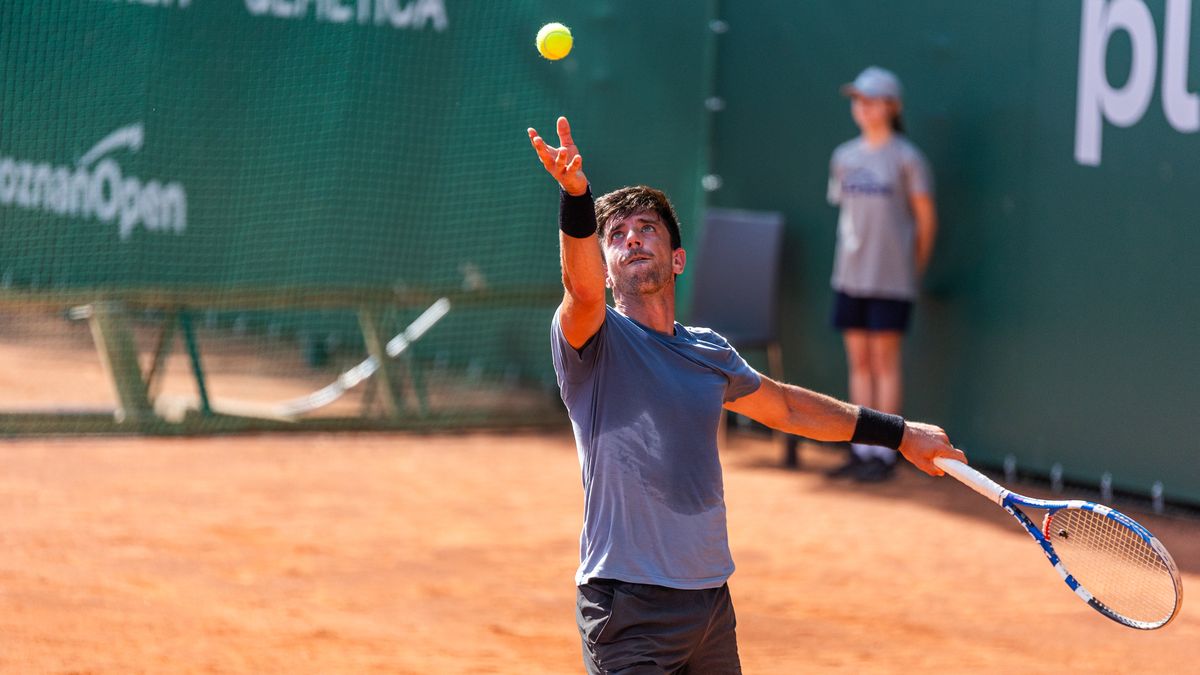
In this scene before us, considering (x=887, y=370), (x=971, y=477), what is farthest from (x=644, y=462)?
(x=887, y=370)

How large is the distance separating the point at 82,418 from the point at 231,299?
121cm

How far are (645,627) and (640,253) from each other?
0.74 m

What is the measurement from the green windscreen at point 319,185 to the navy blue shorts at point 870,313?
6.37ft

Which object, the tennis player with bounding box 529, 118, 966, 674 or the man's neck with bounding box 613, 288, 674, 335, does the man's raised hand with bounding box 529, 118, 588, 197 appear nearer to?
the tennis player with bounding box 529, 118, 966, 674

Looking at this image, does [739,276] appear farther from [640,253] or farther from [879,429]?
[640,253]

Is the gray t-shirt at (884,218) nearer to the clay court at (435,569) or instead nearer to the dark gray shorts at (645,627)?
the clay court at (435,569)

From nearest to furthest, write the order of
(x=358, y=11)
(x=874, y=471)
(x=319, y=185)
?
1. (x=874, y=471)
2. (x=358, y=11)
3. (x=319, y=185)

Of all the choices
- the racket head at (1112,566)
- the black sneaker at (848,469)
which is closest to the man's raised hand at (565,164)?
the racket head at (1112,566)

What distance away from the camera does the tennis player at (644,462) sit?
9.58ft

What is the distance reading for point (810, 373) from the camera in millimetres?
9352

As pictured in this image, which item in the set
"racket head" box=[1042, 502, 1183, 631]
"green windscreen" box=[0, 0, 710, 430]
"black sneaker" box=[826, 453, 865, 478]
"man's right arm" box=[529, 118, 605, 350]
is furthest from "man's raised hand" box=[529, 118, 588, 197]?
"green windscreen" box=[0, 0, 710, 430]

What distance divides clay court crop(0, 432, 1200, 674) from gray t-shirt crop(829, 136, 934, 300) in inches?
43.8

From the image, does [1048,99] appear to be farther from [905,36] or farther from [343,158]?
[343,158]

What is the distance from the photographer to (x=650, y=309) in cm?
305
